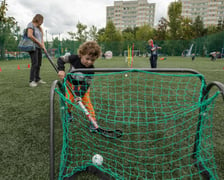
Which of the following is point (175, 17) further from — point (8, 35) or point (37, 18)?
point (37, 18)

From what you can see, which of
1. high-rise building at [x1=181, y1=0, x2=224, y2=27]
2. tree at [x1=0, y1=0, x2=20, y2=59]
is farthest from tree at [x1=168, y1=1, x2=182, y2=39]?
high-rise building at [x1=181, y1=0, x2=224, y2=27]

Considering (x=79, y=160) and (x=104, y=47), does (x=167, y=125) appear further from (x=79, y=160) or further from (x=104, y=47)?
(x=104, y=47)

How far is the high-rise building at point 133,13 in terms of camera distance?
7400 centimetres

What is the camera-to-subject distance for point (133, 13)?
75500 mm

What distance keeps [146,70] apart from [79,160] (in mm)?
1070

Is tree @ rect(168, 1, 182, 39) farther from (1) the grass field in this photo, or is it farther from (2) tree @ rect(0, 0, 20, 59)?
(1) the grass field

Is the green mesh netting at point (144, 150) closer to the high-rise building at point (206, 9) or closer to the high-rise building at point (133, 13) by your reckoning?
the high-rise building at point (206, 9)

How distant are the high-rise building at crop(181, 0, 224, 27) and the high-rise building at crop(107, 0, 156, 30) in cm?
1618

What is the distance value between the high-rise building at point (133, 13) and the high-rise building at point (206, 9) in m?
16.2

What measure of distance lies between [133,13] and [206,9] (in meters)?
31.6

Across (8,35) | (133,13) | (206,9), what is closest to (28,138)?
(8,35)

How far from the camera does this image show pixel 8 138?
1807mm

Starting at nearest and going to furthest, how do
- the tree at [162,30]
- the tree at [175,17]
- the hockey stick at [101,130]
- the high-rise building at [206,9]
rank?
1. the hockey stick at [101,130]
2. the tree at [175,17]
3. the tree at [162,30]
4. the high-rise building at [206,9]

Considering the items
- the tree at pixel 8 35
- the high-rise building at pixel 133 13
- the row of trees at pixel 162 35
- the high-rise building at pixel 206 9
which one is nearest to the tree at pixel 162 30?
the row of trees at pixel 162 35
